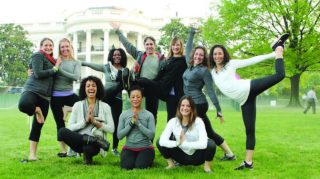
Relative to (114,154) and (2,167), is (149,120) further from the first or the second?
(2,167)

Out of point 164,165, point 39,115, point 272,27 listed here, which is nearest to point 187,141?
point 164,165

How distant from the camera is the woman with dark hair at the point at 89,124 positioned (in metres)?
5.26

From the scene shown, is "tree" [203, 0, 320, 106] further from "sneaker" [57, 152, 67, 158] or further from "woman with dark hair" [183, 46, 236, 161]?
"sneaker" [57, 152, 67, 158]

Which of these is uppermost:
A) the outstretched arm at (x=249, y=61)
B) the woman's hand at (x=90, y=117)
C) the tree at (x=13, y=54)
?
the tree at (x=13, y=54)

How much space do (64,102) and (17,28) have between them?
41.8 metres

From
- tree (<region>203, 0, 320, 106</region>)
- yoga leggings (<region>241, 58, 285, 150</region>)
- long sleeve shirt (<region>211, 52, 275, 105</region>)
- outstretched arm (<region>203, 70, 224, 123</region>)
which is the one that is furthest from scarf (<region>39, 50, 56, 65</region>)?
tree (<region>203, 0, 320, 106</region>)

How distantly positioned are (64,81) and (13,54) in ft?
132

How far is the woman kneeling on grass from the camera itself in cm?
482

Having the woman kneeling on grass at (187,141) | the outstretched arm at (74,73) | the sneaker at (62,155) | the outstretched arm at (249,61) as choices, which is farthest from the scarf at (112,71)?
the outstretched arm at (249,61)

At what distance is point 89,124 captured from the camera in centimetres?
545

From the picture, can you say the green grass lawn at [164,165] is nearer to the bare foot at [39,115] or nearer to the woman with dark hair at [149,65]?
the bare foot at [39,115]

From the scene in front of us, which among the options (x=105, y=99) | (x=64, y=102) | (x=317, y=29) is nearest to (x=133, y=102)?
(x=105, y=99)

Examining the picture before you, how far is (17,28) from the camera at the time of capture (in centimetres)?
4409

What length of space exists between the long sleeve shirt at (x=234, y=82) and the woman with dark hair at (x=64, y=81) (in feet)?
7.89
